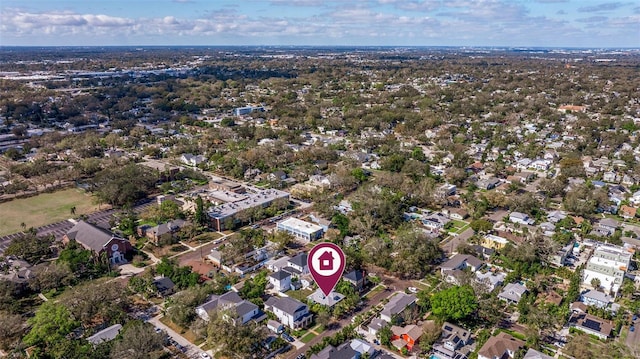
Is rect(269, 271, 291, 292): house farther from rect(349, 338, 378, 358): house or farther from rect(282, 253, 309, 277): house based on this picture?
rect(349, 338, 378, 358): house

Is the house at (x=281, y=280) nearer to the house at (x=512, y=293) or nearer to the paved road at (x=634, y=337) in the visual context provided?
the house at (x=512, y=293)

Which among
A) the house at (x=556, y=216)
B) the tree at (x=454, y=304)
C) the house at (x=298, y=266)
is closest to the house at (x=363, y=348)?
the tree at (x=454, y=304)

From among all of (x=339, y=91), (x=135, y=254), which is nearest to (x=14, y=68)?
(x=339, y=91)

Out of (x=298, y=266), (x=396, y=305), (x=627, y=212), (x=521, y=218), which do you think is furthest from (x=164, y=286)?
(x=627, y=212)

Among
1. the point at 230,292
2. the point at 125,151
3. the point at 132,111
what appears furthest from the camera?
the point at 132,111

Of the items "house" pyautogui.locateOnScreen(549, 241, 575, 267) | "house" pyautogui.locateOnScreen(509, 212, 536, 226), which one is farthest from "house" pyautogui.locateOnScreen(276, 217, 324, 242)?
"house" pyautogui.locateOnScreen(549, 241, 575, 267)

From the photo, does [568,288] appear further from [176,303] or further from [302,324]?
[176,303]
